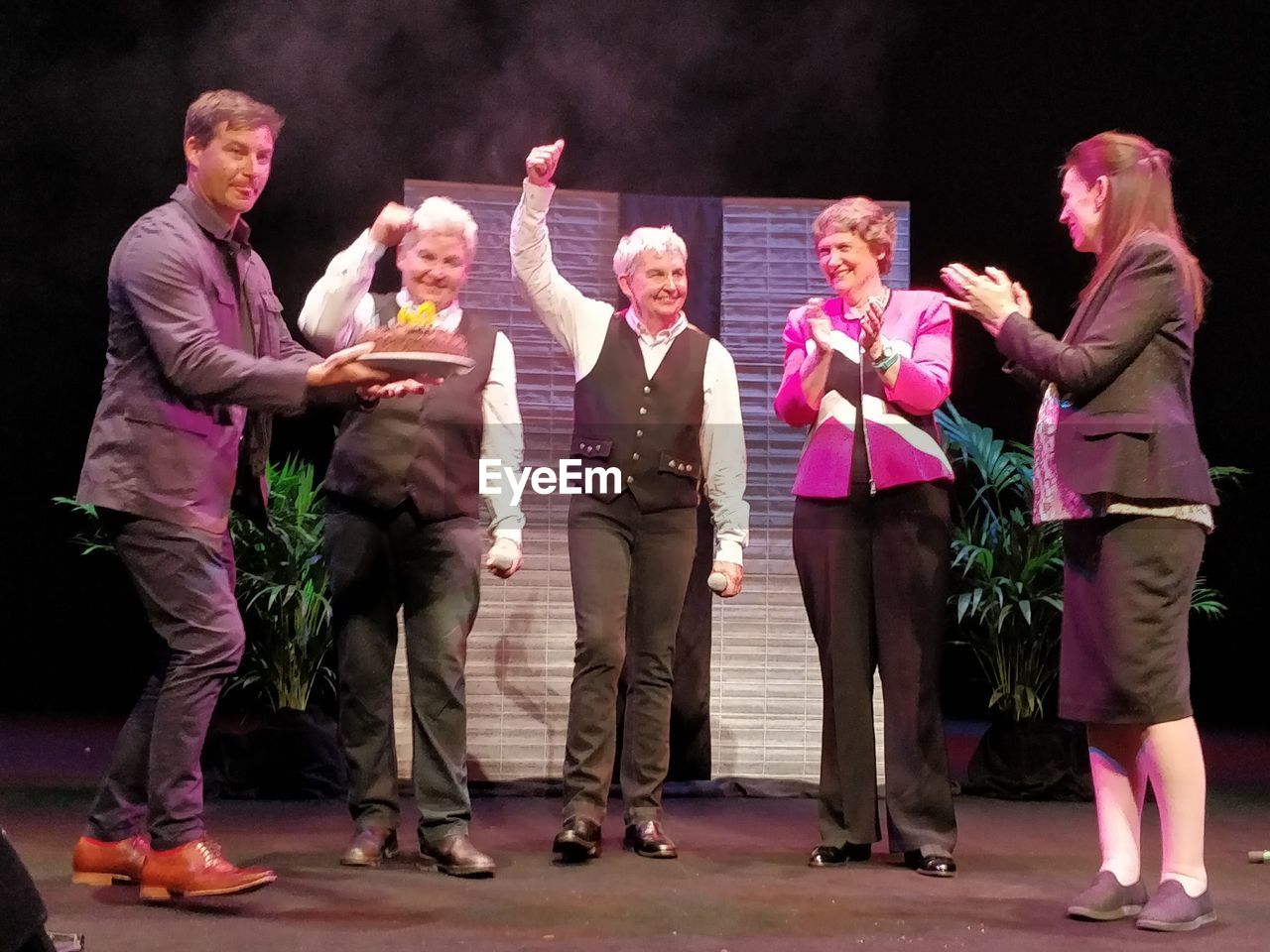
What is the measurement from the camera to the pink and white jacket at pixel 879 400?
279 cm

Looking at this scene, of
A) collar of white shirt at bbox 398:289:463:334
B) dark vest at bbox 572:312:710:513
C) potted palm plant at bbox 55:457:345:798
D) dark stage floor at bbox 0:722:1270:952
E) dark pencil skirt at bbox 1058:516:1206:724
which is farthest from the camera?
potted palm plant at bbox 55:457:345:798

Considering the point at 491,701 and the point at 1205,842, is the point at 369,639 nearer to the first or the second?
the point at 491,701

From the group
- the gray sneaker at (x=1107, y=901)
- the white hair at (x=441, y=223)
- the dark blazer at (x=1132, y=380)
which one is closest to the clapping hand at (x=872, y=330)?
the dark blazer at (x=1132, y=380)

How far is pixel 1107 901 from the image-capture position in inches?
92.6

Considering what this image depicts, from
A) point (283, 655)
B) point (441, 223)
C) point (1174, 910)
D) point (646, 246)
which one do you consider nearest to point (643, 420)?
point (646, 246)

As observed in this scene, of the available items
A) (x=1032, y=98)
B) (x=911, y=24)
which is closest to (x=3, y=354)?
(x=911, y=24)

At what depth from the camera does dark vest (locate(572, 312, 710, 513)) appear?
116 inches

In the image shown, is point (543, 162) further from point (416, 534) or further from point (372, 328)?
point (416, 534)

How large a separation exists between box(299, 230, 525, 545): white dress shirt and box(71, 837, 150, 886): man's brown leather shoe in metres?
0.94

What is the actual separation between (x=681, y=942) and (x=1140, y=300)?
4.50 ft

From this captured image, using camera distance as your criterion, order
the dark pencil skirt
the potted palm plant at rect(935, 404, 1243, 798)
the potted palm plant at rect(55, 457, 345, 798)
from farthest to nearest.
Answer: the potted palm plant at rect(935, 404, 1243, 798), the potted palm plant at rect(55, 457, 345, 798), the dark pencil skirt

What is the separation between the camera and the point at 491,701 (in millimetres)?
3812

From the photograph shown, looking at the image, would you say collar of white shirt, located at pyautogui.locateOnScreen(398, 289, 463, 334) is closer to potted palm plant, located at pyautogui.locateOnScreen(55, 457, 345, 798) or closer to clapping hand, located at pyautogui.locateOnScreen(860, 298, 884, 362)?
clapping hand, located at pyautogui.locateOnScreen(860, 298, 884, 362)

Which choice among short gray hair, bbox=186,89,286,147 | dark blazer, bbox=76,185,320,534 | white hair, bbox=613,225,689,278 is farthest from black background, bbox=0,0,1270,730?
dark blazer, bbox=76,185,320,534
